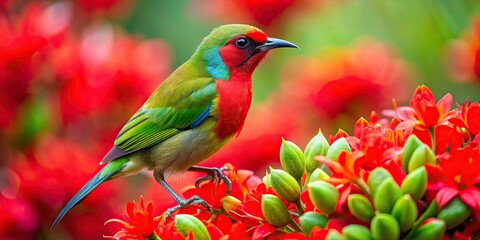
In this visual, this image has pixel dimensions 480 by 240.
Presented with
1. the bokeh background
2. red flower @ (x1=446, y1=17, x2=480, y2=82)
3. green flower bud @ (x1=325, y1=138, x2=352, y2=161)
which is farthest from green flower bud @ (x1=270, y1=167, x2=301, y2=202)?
red flower @ (x1=446, y1=17, x2=480, y2=82)

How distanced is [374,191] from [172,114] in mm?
1736

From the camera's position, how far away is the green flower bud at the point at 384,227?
4.58 ft

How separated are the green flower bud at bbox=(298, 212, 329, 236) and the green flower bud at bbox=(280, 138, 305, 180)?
23 centimetres

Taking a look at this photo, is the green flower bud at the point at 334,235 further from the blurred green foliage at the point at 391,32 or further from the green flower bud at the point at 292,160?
the blurred green foliage at the point at 391,32

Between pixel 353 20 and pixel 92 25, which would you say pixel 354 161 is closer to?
pixel 92 25

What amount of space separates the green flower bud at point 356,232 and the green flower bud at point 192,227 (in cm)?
35

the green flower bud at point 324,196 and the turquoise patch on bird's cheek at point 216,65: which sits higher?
the turquoise patch on bird's cheek at point 216,65

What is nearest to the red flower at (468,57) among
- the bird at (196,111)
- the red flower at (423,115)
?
the bird at (196,111)

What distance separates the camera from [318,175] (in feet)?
5.46

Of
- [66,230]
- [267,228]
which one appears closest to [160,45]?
[66,230]

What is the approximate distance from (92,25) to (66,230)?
4.74 feet

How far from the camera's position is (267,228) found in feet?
5.30

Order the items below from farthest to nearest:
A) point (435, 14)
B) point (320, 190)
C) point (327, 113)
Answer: point (435, 14) → point (327, 113) → point (320, 190)

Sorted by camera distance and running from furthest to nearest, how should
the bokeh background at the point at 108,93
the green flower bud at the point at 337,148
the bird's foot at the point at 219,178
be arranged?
the bokeh background at the point at 108,93
the bird's foot at the point at 219,178
the green flower bud at the point at 337,148
